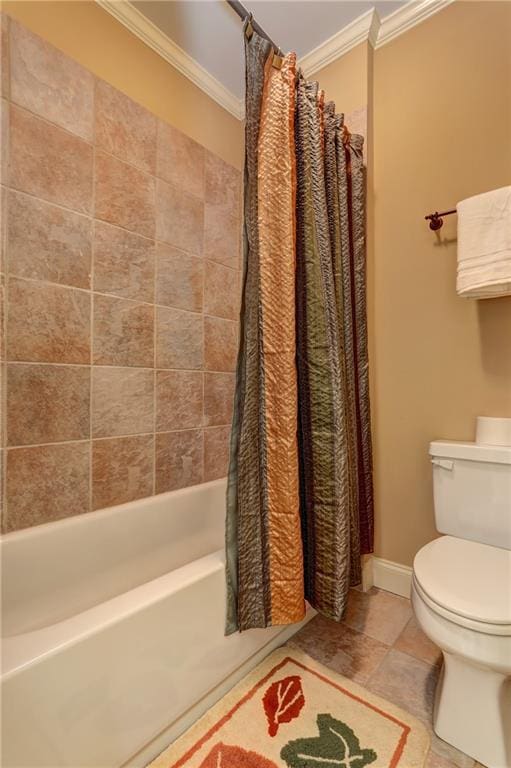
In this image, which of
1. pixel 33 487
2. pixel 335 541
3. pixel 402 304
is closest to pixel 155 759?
pixel 335 541

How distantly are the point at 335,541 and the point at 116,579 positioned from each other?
87 cm

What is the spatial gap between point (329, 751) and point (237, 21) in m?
2.69

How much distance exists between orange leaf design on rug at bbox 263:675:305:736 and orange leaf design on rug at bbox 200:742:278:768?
74 mm

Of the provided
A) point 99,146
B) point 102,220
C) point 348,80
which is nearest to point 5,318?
point 102,220

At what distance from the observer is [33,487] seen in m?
1.24

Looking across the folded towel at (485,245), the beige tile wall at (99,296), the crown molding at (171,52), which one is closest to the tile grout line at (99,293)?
the beige tile wall at (99,296)

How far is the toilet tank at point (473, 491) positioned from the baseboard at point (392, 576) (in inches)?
16.3

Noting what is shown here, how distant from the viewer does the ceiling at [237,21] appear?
1.51 meters

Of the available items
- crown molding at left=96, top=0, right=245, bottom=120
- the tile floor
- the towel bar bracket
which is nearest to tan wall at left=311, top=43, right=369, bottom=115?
crown molding at left=96, top=0, right=245, bottom=120

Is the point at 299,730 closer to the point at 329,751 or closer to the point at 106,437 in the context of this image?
the point at 329,751

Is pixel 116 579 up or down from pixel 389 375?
down

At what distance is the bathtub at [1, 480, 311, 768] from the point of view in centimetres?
68

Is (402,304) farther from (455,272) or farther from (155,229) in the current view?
(155,229)

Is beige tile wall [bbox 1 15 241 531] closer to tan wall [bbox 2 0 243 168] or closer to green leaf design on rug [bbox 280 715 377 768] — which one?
tan wall [bbox 2 0 243 168]
